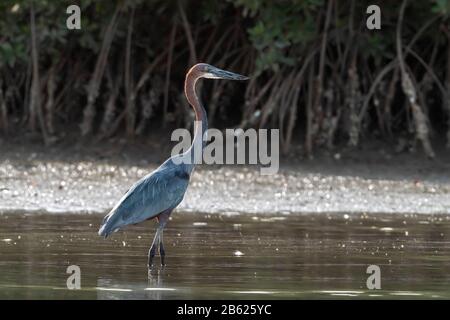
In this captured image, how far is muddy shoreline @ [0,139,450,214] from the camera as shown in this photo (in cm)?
1473

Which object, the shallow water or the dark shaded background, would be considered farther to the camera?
the dark shaded background

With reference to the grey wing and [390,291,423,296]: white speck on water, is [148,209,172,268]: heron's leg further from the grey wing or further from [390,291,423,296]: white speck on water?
[390,291,423,296]: white speck on water

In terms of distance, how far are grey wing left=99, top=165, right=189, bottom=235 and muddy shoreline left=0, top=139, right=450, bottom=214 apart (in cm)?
303

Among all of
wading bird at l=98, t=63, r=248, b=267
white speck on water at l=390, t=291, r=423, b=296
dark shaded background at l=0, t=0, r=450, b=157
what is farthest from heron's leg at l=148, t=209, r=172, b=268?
dark shaded background at l=0, t=0, r=450, b=157

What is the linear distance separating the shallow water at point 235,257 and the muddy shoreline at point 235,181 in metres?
0.74

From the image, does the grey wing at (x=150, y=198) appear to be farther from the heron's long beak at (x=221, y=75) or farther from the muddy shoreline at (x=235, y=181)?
the muddy shoreline at (x=235, y=181)

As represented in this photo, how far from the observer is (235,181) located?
1634 centimetres

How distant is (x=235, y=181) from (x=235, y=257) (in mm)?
5459

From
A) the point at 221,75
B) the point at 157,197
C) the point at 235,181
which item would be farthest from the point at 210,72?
Result: the point at 235,181

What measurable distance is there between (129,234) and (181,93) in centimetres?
666

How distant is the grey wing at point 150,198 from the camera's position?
10.8 meters

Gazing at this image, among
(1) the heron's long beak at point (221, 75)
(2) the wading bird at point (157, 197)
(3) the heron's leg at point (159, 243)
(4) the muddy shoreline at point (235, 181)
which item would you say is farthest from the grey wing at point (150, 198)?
(4) the muddy shoreline at point (235, 181)

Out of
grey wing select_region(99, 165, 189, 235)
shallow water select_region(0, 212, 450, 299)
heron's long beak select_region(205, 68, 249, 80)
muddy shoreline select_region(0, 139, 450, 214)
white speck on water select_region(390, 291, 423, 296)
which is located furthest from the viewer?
muddy shoreline select_region(0, 139, 450, 214)

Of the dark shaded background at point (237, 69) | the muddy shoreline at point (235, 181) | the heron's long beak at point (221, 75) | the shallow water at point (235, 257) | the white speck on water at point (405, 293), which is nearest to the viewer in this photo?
the white speck on water at point (405, 293)
